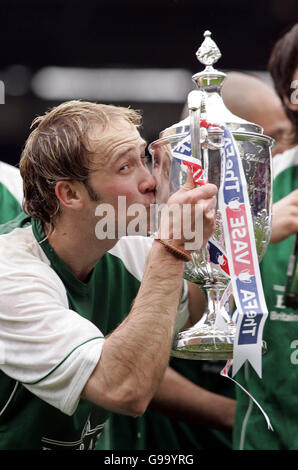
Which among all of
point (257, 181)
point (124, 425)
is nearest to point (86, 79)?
point (124, 425)

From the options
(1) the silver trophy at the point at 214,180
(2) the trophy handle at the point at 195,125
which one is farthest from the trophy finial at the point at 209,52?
(2) the trophy handle at the point at 195,125

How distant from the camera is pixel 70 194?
1.20 meters

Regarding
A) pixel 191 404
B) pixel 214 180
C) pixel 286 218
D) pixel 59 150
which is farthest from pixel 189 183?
pixel 191 404

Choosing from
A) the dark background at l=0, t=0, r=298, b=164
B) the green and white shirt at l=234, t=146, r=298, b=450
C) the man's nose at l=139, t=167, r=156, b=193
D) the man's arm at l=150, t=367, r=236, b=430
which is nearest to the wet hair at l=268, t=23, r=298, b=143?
the green and white shirt at l=234, t=146, r=298, b=450

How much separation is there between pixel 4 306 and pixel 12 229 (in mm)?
202

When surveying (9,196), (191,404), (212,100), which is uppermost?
(212,100)

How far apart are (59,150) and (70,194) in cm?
8

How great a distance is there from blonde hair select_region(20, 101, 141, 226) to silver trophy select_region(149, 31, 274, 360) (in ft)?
0.41

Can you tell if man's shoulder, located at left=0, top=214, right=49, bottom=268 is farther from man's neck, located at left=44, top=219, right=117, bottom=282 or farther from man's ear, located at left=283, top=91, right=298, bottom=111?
man's ear, located at left=283, top=91, right=298, bottom=111

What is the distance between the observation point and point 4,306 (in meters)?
1.12

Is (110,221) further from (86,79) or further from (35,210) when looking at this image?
(86,79)

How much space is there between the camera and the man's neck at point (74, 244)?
3.98 ft

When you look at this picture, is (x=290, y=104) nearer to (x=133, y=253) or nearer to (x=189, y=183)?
(x=133, y=253)

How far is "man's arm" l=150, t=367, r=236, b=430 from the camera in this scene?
5.64 ft
